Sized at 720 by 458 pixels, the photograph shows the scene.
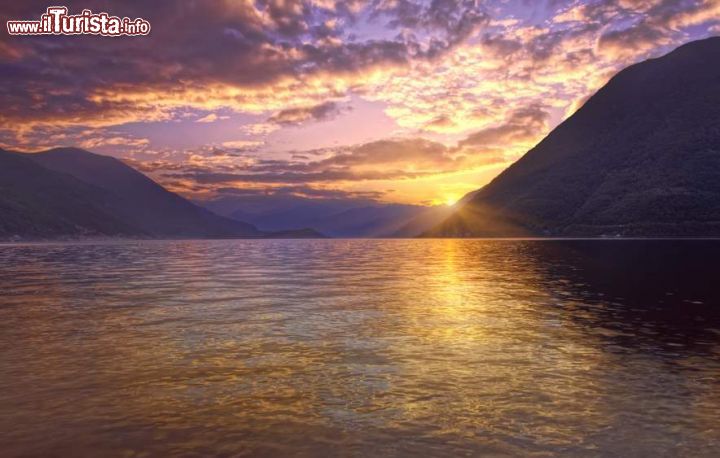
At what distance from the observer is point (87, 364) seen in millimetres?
19859

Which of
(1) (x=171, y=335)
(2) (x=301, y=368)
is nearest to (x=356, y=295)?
(1) (x=171, y=335)

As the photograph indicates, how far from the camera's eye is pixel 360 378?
1802cm

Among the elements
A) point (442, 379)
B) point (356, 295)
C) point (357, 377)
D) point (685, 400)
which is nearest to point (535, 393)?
point (442, 379)

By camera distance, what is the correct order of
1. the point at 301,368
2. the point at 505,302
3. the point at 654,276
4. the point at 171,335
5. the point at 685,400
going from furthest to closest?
the point at 654,276, the point at 505,302, the point at 171,335, the point at 301,368, the point at 685,400

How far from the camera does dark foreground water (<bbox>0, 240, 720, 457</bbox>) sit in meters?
12.6

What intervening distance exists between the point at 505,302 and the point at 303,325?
1747 centimetres

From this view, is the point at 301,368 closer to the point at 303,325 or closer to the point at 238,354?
the point at 238,354

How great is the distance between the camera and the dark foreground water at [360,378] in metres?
12.6

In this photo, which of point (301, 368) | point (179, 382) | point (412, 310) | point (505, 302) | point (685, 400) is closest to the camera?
point (685, 400)

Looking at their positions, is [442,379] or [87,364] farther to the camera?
[87,364]

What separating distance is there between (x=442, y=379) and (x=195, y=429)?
337 inches

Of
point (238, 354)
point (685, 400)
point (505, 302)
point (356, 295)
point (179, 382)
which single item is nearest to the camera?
point (685, 400)

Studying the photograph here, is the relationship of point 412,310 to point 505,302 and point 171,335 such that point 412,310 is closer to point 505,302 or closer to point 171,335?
point 505,302

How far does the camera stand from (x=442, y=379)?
58.5 ft
